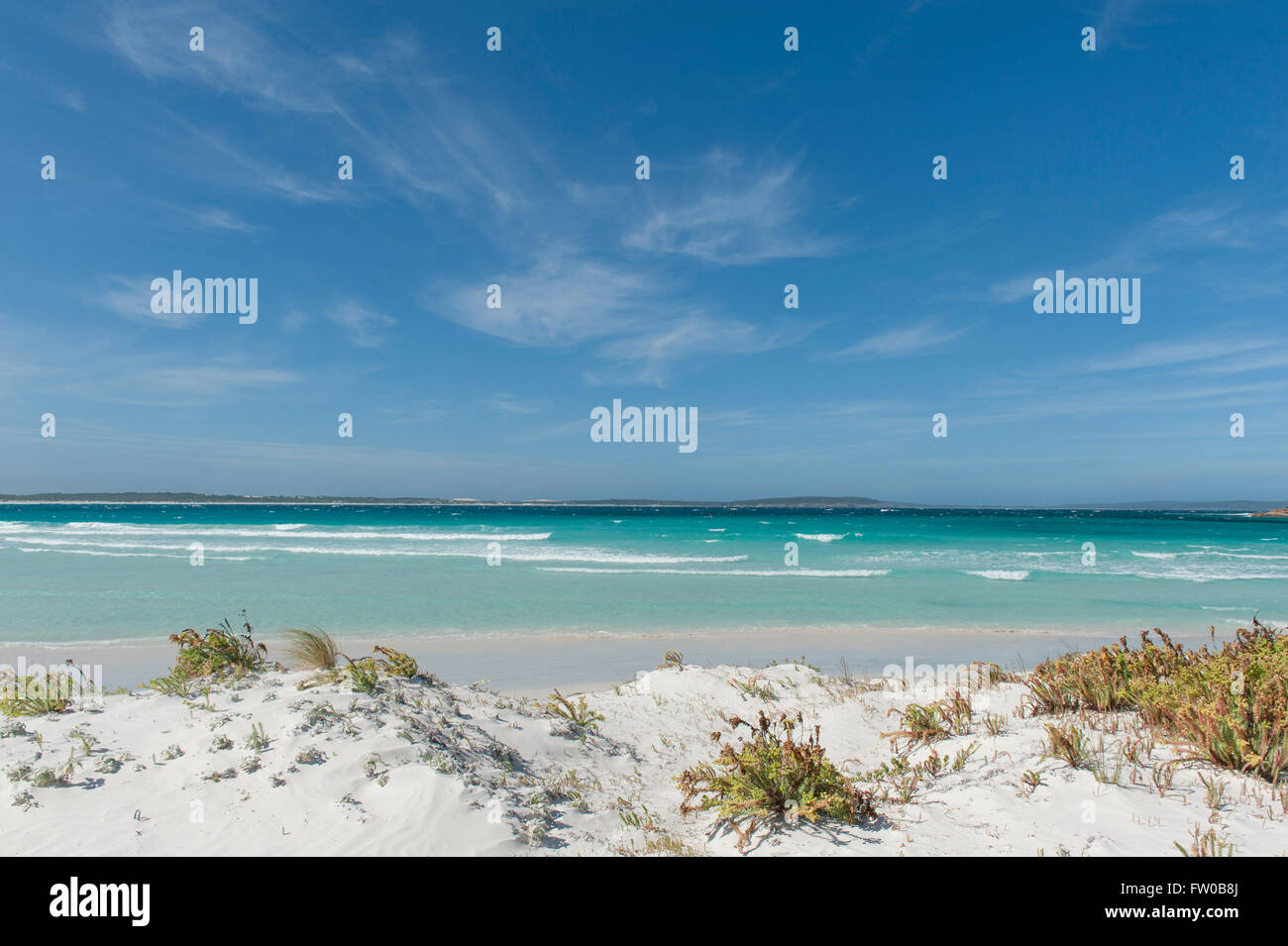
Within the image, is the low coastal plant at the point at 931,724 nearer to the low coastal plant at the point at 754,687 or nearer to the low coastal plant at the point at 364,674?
the low coastal plant at the point at 754,687

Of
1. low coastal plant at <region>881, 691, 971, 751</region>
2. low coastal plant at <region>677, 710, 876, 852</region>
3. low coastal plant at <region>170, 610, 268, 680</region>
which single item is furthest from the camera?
low coastal plant at <region>170, 610, 268, 680</region>

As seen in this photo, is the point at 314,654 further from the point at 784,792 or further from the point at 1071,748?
the point at 1071,748

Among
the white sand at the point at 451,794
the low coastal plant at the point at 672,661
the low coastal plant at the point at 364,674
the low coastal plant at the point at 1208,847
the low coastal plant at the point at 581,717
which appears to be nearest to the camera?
the low coastal plant at the point at 1208,847

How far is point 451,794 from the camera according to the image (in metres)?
3.95

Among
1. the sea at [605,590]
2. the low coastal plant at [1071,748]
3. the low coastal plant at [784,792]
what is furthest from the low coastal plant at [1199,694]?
the sea at [605,590]

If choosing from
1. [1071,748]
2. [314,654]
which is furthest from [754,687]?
[314,654]

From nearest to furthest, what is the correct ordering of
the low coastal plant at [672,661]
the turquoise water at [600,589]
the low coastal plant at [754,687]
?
1. the low coastal plant at [754,687]
2. the low coastal plant at [672,661]
3. the turquoise water at [600,589]

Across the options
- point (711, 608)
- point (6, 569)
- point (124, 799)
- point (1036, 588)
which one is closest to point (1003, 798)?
point (124, 799)

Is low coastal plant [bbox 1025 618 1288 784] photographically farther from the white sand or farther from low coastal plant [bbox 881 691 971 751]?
low coastal plant [bbox 881 691 971 751]

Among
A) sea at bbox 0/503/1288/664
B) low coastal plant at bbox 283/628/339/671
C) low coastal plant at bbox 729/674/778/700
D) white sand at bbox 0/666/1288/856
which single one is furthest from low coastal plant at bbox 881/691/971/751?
sea at bbox 0/503/1288/664

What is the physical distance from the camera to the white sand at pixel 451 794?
3.40 m

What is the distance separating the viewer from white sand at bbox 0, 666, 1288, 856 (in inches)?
134

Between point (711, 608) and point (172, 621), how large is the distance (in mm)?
13034
